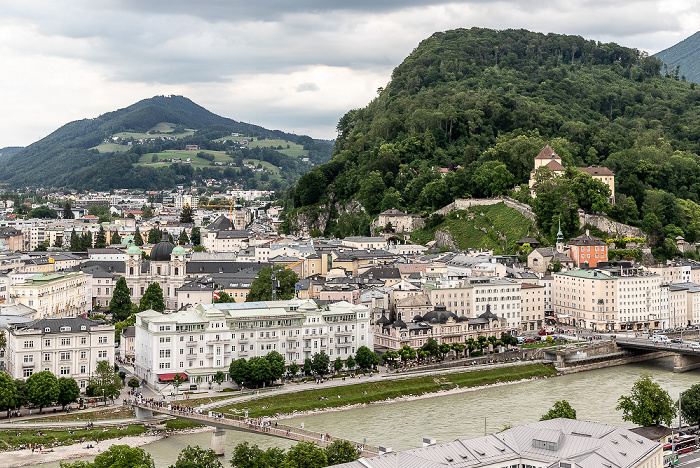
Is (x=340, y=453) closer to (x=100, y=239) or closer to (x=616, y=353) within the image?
(x=616, y=353)

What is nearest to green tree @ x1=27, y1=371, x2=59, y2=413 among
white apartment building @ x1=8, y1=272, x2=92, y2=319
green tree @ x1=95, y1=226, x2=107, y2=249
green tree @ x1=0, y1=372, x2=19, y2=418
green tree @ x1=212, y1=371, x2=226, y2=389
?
green tree @ x1=0, y1=372, x2=19, y2=418

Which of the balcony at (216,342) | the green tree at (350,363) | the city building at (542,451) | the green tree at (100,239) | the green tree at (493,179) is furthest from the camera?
the green tree at (100,239)

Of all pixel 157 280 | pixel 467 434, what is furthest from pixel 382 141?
pixel 467 434

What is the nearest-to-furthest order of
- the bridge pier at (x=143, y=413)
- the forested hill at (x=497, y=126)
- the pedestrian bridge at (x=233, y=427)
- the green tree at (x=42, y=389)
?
the pedestrian bridge at (x=233, y=427), the green tree at (x=42, y=389), the bridge pier at (x=143, y=413), the forested hill at (x=497, y=126)

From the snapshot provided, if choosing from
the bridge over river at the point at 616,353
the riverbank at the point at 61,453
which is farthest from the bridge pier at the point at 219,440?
the bridge over river at the point at 616,353

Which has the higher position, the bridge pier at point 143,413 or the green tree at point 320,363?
the green tree at point 320,363

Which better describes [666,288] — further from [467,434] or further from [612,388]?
[467,434]

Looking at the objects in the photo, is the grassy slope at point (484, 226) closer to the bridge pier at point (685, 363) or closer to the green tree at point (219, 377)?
the bridge pier at point (685, 363)
